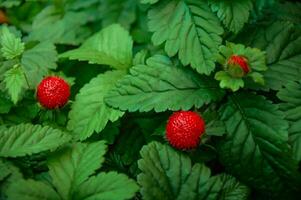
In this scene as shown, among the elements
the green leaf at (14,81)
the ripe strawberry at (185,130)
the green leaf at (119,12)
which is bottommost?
the ripe strawberry at (185,130)

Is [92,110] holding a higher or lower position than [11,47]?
lower

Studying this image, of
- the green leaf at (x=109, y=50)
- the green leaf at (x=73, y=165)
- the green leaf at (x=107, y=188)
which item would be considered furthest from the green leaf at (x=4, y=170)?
the green leaf at (x=109, y=50)

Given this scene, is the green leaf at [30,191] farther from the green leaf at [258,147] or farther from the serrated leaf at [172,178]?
the green leaf at [258,147]

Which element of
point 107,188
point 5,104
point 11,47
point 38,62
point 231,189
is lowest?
point 231,189

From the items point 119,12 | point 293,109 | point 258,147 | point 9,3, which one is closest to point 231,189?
point 258,147

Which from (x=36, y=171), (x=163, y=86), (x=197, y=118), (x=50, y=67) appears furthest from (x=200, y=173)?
(x=50, y=67)

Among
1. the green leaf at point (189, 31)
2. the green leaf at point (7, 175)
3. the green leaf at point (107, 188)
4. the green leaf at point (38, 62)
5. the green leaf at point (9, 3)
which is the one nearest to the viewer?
the green leaf at point (107, 188)

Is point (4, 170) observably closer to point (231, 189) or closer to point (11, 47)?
point (11, 47)
